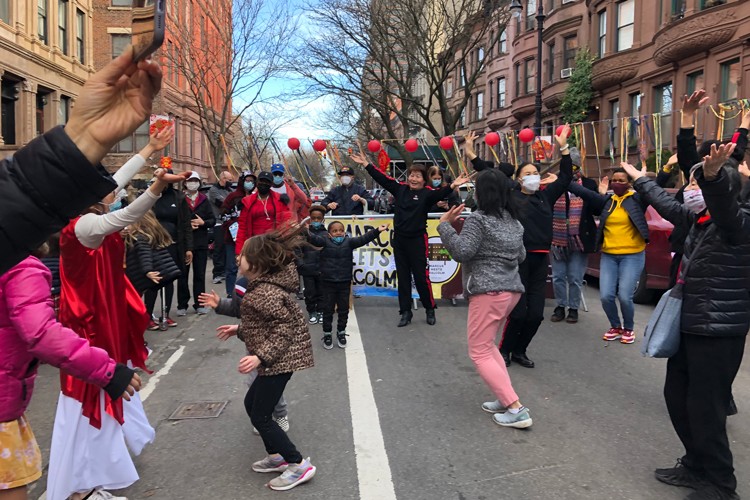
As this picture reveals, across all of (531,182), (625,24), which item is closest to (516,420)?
(531,182)

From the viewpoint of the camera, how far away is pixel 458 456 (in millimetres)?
3770

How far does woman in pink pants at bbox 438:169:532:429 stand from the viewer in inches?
172

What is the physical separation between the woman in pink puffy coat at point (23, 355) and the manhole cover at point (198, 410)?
2.15m

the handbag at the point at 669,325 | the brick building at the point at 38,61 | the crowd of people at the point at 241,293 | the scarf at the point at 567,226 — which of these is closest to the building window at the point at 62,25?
the brick building at the point at 38,61

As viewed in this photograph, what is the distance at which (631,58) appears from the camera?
24406 mm

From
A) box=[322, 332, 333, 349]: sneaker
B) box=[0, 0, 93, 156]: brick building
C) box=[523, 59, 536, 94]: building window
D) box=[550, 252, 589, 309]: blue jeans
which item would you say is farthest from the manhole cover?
box=[523, 59, 536, 94]: building window

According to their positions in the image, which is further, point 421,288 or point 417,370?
point 421,288

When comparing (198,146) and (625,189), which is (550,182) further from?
(198,146)

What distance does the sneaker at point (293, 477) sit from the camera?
132 inches

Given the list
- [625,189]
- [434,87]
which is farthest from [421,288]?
[434,87]

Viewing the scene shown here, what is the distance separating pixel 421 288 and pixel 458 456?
4.02m

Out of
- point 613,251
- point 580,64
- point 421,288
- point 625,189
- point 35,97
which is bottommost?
point 421,288

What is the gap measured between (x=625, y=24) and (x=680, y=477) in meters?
26.0

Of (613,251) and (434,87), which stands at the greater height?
(434,87)
